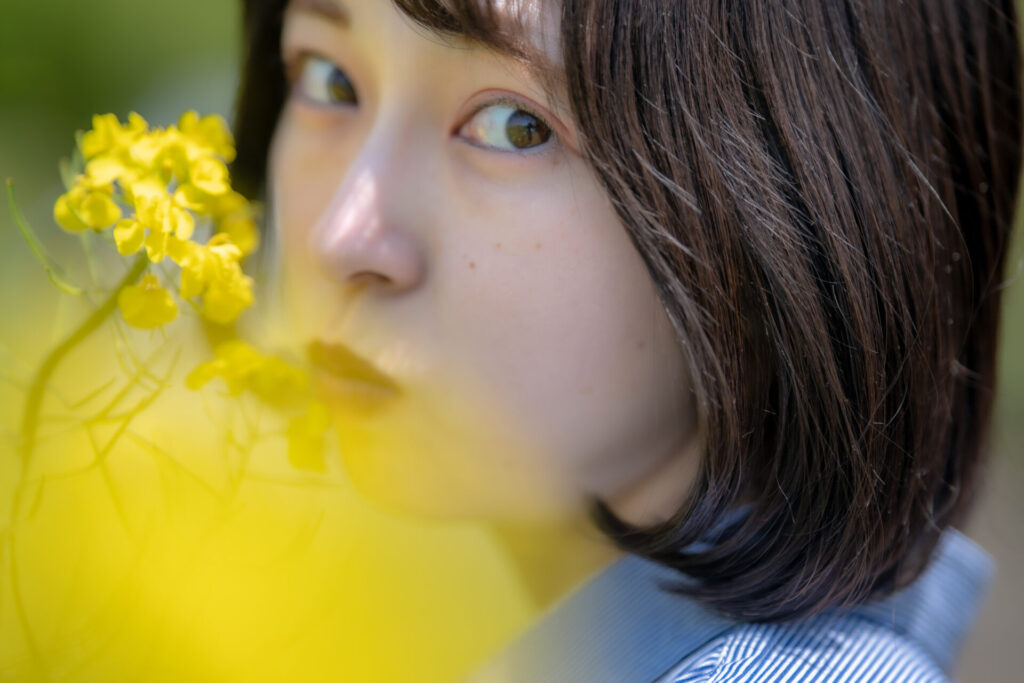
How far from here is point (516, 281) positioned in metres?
0.82

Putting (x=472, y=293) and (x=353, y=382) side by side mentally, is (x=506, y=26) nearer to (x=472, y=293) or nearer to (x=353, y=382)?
(x=472, y=293)

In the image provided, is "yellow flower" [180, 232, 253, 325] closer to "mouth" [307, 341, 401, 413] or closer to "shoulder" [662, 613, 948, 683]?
"mouth" [307, 341, 401, 413]

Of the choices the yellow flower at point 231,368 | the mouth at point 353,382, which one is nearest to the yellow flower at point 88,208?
the yellow flower at point 231,368

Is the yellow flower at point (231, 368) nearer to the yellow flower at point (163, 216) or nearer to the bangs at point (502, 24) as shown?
the yellow flower at point (163, 216)

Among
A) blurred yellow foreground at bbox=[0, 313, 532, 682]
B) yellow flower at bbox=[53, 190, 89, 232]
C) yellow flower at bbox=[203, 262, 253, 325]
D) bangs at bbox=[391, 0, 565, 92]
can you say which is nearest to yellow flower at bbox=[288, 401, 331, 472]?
blurred yellow foreground at bbox=[0, 313, 532, 682]

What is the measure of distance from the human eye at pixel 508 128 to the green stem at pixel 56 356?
32 centimetres

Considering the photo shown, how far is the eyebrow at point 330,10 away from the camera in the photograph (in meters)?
0.89

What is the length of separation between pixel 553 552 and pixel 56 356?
0.61 metres

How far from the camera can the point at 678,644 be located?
0.90 meters

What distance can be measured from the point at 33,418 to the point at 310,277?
34 centimetres

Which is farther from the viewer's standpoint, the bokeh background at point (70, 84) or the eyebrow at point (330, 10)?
the eyebrow at point (330, 10)

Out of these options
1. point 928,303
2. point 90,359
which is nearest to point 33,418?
point 90,359

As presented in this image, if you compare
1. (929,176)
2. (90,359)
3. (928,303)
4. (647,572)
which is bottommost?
(647,572)

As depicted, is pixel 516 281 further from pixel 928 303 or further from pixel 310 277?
pixel 928 303
